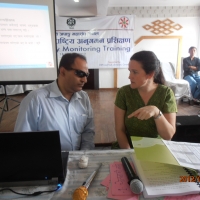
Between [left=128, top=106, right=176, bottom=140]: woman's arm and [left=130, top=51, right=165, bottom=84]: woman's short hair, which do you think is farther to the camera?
[left=130, top=51, right=165, bottom=84]: woman's short hair

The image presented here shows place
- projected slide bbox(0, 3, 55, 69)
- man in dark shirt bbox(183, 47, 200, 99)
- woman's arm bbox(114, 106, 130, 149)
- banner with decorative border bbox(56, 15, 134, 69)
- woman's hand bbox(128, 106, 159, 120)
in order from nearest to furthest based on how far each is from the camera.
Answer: woman's hand bbox(128, 106, 159, 120) → woman's arm bbox(114, 106, 130, 149) → projected slide bbox(0, 3, 55, 69) → man in dark shirt bbox(183, 47, 200, 99) → banner with decorative border bbox(56, 15, 134, 69)

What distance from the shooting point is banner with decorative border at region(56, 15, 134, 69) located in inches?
185

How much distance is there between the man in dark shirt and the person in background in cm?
388

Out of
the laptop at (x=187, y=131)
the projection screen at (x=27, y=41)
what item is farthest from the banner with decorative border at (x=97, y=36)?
the laptop at (x=187, y=131)

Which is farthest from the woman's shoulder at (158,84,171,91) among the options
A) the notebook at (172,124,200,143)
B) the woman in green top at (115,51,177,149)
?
the notebook at (172,124,200,143)

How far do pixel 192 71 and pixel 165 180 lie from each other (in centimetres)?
454

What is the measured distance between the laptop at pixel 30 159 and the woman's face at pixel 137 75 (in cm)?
76

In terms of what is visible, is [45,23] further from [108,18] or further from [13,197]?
[108,18]

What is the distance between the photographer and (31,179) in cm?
60

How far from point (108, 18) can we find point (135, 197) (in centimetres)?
487

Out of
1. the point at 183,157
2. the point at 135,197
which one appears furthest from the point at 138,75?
the point at 135,197

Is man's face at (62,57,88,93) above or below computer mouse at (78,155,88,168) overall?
Result: above

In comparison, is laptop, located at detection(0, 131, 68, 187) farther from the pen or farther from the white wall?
the white wall

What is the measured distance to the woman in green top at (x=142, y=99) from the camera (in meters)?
1.15
